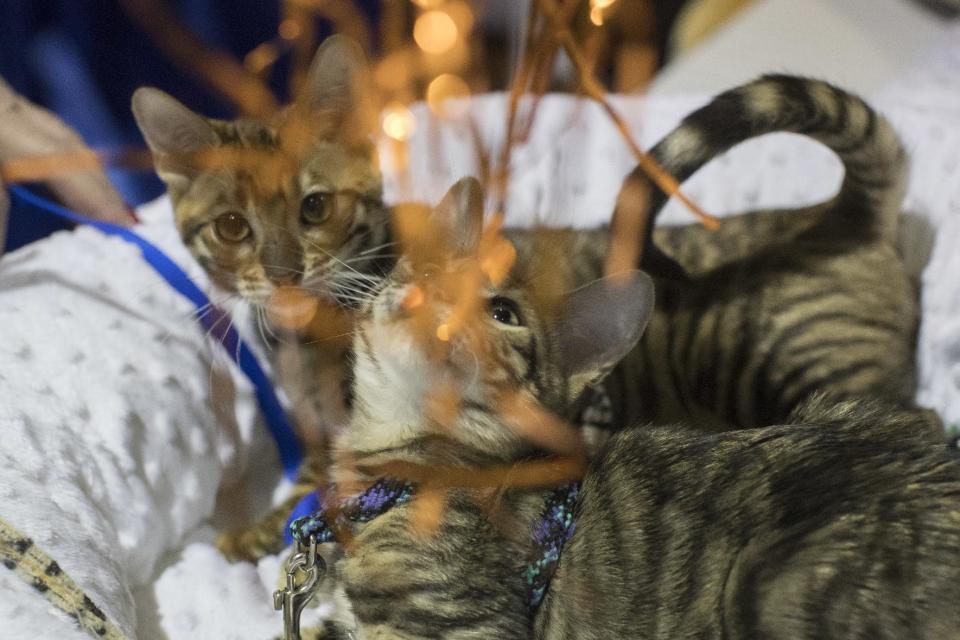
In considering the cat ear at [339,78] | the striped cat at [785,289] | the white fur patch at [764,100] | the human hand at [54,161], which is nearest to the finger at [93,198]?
the human hand at [54,161]

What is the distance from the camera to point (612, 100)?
5.48 ft

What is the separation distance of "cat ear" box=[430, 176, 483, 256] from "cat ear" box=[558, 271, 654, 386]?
0.15 meters

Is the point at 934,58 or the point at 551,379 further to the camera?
the point at 934,58

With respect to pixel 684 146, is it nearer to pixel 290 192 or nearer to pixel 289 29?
pixel 290 192

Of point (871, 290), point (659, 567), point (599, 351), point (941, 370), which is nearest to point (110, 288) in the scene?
point (599, 351)

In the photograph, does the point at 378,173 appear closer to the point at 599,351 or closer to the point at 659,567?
the point at 599,351

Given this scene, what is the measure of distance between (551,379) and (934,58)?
1.63 metres

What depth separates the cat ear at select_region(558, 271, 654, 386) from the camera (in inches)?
35.1

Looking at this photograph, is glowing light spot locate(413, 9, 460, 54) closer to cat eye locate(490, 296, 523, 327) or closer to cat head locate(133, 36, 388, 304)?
cat head locate(133, 36, 388, 304)

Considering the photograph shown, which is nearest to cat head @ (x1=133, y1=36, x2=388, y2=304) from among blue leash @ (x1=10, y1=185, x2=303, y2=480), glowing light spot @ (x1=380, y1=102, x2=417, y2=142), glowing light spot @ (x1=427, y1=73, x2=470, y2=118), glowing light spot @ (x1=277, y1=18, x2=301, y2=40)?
blue leash @ (x1=10, y1=185, x2=303, y2=480)

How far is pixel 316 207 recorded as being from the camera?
113 centimetres

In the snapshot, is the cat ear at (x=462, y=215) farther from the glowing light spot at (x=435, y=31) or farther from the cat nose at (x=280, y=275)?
the glowing light spot at (x=435, y=31)

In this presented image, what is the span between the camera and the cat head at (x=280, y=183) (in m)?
1.08

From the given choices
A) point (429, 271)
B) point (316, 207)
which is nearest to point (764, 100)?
point (429, 271)
